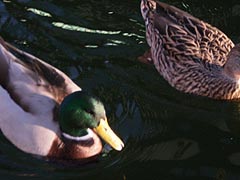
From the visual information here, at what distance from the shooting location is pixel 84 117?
588cm

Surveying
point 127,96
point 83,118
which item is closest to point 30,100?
point 83,118

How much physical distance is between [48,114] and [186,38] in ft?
6.20

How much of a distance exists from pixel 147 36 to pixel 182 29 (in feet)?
1.65

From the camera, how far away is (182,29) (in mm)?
7219

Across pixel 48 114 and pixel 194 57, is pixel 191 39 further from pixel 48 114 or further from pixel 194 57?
pixel 48 114

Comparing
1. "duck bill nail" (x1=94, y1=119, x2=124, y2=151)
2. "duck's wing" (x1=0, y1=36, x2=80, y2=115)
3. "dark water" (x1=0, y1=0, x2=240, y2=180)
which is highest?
"duck's wing" (x1=0, y1=36, x2=80, y2=115)

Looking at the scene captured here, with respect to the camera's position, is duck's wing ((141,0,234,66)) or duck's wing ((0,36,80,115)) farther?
duck's wing ((141,0,234,66))

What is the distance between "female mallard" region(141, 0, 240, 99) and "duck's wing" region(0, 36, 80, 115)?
1266 mm

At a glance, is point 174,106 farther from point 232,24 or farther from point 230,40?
point 232,24

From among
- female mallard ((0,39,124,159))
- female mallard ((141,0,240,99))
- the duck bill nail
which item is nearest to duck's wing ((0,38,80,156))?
female mallard ((0,39,124,159))

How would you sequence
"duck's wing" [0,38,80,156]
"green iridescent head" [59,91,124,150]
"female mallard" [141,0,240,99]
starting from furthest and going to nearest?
"female mallard" [141,0,240,99] → "duck's wing" [0,38,80,156] → "green iridescent head" [59,91,124,150]

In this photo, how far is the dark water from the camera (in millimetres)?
6031

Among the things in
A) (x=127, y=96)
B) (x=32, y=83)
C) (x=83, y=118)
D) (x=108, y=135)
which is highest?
(x=32, y=83)

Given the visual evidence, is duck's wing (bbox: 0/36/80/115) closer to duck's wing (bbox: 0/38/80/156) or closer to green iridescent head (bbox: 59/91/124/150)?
duck's wing (bbox: 0/38/80/156)
